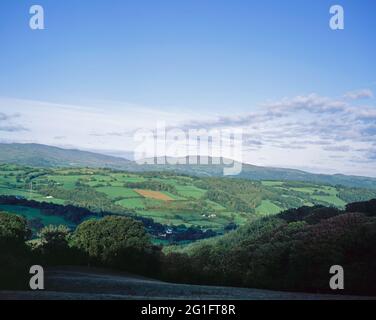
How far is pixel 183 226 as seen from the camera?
11.4 m

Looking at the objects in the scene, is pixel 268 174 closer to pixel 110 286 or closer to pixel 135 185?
pixel 135 185

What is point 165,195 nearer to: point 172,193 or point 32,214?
point 172,193

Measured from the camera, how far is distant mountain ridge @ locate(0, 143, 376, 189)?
1056cm

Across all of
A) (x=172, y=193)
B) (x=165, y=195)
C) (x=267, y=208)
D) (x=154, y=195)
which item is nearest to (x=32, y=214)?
(x=154, y=195)

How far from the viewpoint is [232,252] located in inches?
387

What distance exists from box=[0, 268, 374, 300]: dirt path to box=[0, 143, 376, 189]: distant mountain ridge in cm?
308

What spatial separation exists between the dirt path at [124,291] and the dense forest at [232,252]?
60 centimetres

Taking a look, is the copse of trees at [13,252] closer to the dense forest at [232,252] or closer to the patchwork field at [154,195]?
the dense forest at [232,252]

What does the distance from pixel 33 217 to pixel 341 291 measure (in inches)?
275

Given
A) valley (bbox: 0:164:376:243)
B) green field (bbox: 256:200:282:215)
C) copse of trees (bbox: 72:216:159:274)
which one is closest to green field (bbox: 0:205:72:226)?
valley (bbox: 0:164:376:243)

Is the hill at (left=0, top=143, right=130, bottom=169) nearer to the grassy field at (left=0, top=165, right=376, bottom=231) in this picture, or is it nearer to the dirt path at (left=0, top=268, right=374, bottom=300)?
the grassy field at (left=0, top=165, right=376, bottom=231)
